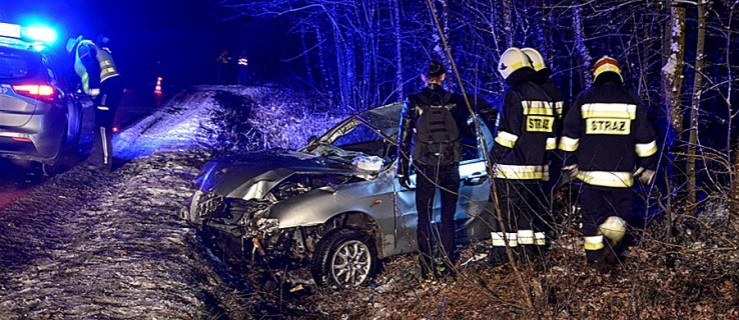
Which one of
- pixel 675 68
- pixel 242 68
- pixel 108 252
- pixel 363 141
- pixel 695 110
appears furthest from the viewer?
pixel 242 68

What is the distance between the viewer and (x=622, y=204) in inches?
203

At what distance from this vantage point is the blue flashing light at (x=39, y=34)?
8.45 metres

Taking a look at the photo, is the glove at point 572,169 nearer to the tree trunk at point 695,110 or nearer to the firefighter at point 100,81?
the tree trunk at point 695,110

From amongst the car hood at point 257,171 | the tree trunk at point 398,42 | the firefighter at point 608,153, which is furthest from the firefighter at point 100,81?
the tree trunk at point 398,42

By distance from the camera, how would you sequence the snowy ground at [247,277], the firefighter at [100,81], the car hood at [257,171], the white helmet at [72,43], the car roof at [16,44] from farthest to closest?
the white helmet at [72,43]
the firefighter at [100,81]
the car roof at [16,44]
the car hood at [257,171]
the snowy ground at [247,277]

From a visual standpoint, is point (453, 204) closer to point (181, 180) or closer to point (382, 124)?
point (382, 124)

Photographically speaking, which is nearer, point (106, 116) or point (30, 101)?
point (30, 101)

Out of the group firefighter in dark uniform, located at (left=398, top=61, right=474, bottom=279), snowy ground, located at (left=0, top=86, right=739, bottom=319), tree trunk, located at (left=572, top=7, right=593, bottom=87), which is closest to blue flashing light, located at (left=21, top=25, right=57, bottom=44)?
snowy ground, located at (left=0, top=86, right=739, bottom=319)

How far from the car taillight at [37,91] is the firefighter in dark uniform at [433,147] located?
4.57m

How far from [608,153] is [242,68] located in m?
19.4

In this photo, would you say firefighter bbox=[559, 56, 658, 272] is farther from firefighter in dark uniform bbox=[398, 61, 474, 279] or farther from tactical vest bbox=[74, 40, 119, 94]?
tactical vest bbox=[74, 40, 119, 94]

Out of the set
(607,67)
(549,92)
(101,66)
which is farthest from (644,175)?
(101,66)

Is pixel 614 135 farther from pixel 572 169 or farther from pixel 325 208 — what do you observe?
pixel 325 208

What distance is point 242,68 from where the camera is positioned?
76.7ft
